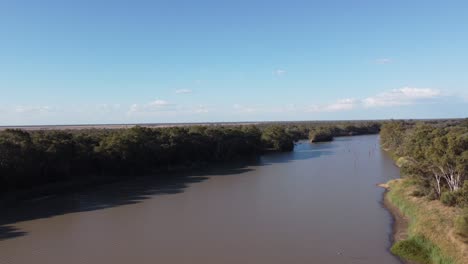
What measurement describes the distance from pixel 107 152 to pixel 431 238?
33312 mm

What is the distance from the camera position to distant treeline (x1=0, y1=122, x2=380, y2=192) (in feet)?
111

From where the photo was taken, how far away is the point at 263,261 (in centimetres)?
1773

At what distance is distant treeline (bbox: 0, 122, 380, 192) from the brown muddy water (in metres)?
3.63

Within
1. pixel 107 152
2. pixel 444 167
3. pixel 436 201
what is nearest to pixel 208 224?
pixel 436 201

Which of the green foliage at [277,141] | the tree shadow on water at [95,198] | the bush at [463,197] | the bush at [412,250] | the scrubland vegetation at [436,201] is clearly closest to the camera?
the scrubland vegetation at [436,201]

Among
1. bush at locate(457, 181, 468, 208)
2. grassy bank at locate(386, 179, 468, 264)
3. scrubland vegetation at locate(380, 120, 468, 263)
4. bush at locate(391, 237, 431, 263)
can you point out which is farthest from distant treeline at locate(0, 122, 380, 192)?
bush at locate(457, 181, 468, 208)

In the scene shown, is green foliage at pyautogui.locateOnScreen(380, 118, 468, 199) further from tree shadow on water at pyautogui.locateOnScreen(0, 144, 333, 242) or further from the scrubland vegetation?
tree shadow on water at pyautogui.locateOnScreen(0, 144, 333, 242)

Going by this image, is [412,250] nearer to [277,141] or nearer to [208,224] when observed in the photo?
[208,224]

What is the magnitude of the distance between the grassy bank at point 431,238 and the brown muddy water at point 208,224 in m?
0.92

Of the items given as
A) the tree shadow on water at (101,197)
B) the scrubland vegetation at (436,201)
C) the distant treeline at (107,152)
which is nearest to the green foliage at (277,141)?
the distant treeline at (107,152)

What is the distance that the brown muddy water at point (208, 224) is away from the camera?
19.0 metres

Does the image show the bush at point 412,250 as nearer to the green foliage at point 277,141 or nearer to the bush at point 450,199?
the bush at point 450,199

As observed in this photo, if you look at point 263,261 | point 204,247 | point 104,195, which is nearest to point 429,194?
point 263,261

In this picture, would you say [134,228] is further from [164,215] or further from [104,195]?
[104,195]
